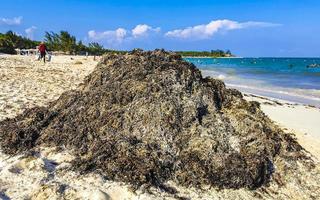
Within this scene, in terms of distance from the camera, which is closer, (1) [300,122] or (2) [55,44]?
(1) [300,122]

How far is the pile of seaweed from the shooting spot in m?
5.67

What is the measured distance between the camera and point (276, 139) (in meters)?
6.57

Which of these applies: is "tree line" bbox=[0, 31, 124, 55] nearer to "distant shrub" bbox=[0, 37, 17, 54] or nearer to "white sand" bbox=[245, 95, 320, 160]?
"distant shrub" bbox=[0, 37, 17, 54]

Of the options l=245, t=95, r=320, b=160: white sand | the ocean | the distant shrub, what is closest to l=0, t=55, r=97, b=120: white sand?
l=245, t=95, r=320, b=160: white sand

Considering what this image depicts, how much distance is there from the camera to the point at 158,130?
625 centimetres

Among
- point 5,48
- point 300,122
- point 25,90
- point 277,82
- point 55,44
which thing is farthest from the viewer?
point 55,44

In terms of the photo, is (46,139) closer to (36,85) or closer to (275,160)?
(275,160)

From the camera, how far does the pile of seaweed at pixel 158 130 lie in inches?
223

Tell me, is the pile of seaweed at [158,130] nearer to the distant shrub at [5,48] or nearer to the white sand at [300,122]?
the white sand at [300,122]

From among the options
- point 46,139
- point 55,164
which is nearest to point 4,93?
point 46,139

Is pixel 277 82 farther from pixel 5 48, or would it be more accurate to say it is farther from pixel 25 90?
pixel 5 48

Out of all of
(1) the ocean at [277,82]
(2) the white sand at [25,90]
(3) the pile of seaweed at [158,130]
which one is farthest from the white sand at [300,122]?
(2) the white sand at [25,90]

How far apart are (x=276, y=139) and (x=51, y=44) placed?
2424 inches

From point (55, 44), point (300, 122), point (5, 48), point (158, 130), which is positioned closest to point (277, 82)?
point (300, 122)
